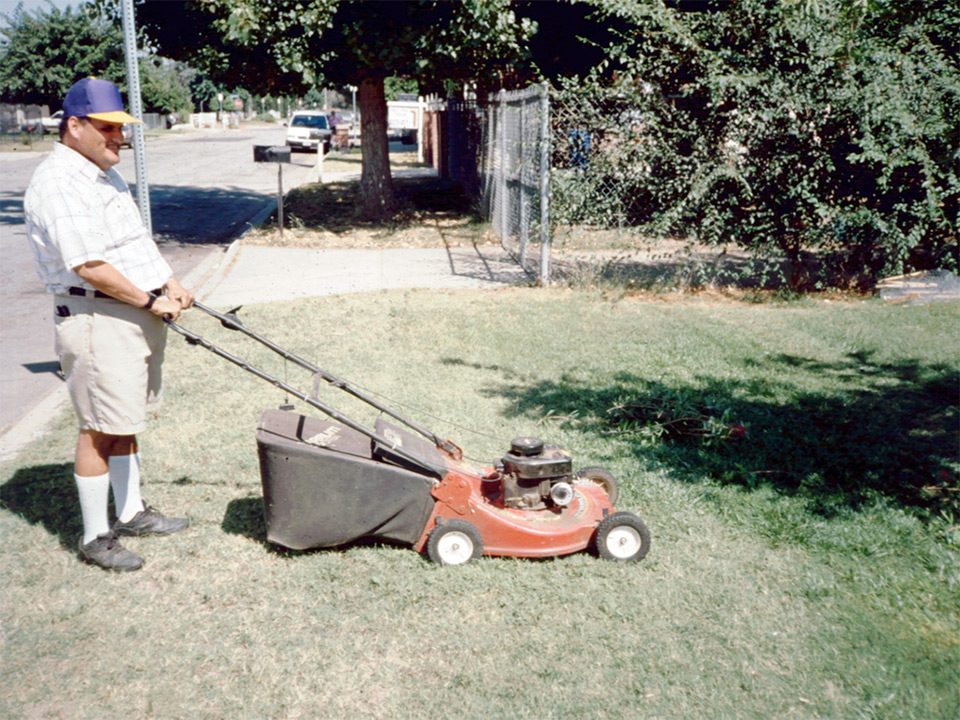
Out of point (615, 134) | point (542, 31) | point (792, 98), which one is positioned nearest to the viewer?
point (792, 98)

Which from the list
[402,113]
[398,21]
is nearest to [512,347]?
[398,21]

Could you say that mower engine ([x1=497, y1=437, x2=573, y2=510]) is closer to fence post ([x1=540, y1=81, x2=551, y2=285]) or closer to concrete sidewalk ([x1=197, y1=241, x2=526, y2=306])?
concrete sidewalk ([x1=197, y1=241, x2=526, y2=306])

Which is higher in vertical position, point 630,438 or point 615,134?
→ point 615,134

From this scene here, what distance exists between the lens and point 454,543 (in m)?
3.86

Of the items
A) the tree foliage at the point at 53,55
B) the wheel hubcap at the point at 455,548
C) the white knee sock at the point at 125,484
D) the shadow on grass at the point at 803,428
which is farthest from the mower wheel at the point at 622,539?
the tree foliage at the point at 53,55

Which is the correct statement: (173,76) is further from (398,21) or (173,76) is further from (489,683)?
(489,683)

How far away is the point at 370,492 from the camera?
12.5ft

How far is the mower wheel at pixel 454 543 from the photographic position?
3.83m

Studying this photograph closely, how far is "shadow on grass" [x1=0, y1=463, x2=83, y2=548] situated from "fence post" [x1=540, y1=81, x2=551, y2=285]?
610 centimetres

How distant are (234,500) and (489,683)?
2.02m

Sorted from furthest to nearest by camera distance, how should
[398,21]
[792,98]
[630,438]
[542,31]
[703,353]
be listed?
[542,31]
[398,21]
[792,98]
[703,353]
[630,438]

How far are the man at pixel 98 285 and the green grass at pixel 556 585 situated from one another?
0.56 metres

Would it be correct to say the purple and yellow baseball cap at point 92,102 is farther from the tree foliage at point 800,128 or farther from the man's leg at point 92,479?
the tree foliage at point 800,128

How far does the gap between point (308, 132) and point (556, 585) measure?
1396 inches
